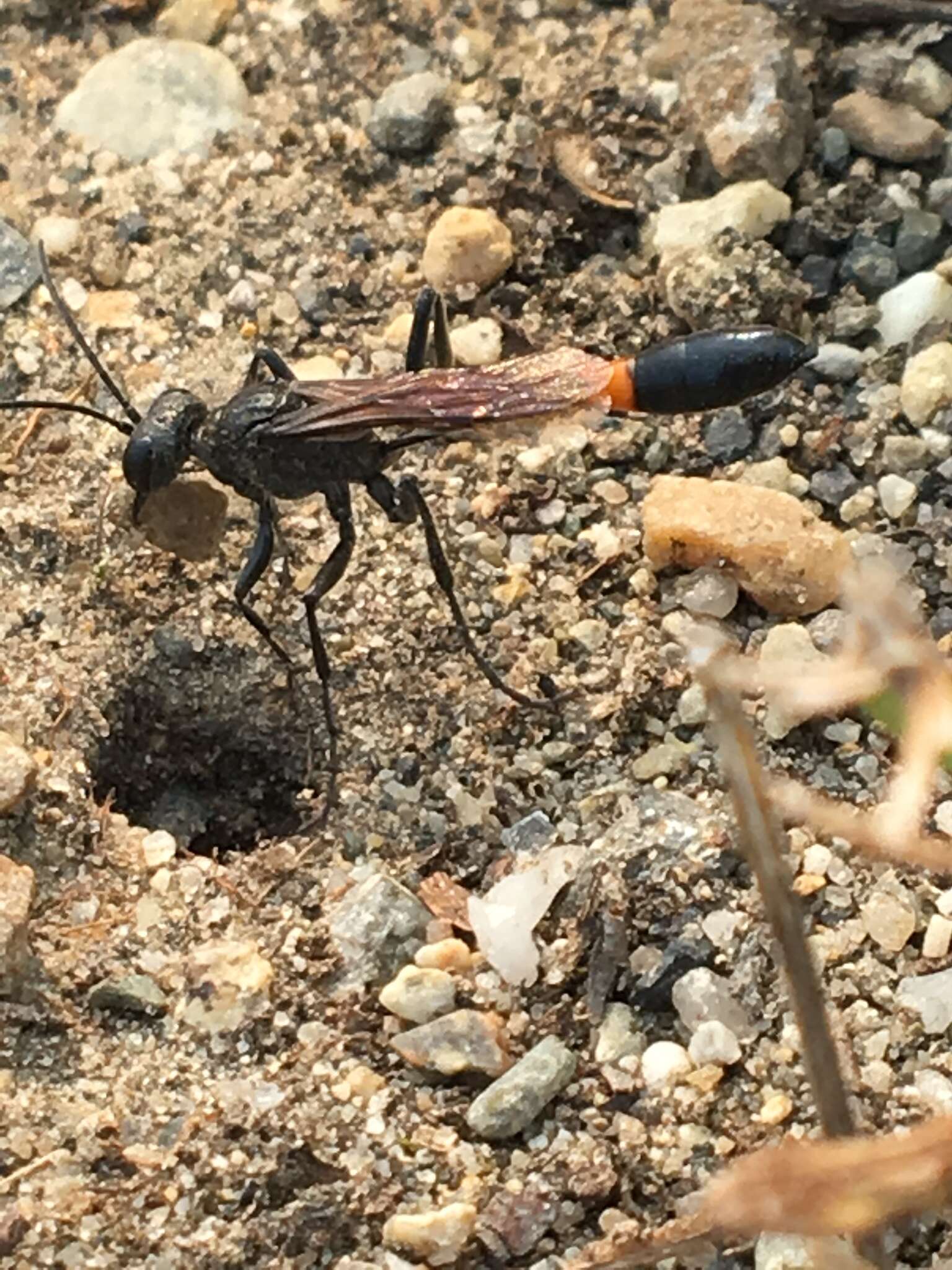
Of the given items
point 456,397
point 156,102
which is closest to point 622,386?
point 456,397

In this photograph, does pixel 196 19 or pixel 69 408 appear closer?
pixel 69 408

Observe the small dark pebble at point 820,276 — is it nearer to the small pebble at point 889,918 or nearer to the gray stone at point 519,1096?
the small pebble at point 889,918

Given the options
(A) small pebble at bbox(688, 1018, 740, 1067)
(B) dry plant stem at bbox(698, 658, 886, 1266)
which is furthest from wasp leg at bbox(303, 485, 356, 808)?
(B) dry plant stem at bbox(698, 658, 886, 1266)

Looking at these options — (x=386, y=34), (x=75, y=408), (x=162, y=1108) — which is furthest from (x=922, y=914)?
→ (x=386, y=34)

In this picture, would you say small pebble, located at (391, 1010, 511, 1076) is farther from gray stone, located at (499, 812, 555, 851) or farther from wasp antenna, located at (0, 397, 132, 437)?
wasp antenna, located at (0, 397, 132, 437)

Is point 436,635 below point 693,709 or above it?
above

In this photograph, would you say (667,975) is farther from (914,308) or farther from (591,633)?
(914,308)

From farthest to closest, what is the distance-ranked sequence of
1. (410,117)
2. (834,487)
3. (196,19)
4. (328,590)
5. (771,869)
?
(196,19) → (410,117) → (834,487) → (328,590) → (771,869)
